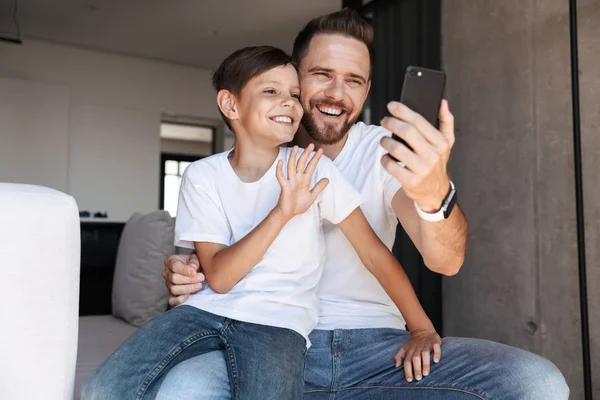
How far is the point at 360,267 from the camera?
1396 millimetres

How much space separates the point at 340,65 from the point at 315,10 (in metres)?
4.73

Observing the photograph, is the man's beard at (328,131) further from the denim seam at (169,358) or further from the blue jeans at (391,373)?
the denim seam at (169,358)

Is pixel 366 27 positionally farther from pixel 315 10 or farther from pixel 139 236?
pixel 315 10

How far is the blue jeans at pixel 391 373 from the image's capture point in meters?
1.03

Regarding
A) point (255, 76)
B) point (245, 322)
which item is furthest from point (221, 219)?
point (255, 76)

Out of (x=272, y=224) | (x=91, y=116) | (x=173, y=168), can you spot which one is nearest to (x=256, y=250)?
(x=272, y=224)

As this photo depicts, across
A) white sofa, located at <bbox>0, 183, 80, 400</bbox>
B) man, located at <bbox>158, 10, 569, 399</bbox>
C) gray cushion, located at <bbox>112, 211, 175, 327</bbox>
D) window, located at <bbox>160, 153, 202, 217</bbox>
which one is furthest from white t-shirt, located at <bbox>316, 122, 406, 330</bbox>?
window, located at <bbox>160, 153, 202, 217</bbox>

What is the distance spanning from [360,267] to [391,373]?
0.97ft

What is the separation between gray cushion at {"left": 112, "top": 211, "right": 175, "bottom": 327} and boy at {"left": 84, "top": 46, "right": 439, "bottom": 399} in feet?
2.68

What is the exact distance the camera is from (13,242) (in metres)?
0.97

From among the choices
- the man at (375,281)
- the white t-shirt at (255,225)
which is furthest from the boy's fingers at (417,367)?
the white t-shirt at (255,225)

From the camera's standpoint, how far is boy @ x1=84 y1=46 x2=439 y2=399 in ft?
3.41

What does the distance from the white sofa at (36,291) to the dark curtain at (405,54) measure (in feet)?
7.27

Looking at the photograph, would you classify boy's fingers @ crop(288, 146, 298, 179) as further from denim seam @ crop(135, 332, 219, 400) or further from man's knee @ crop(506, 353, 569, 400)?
man's knee @ crop(506, 353, 569, 400)
